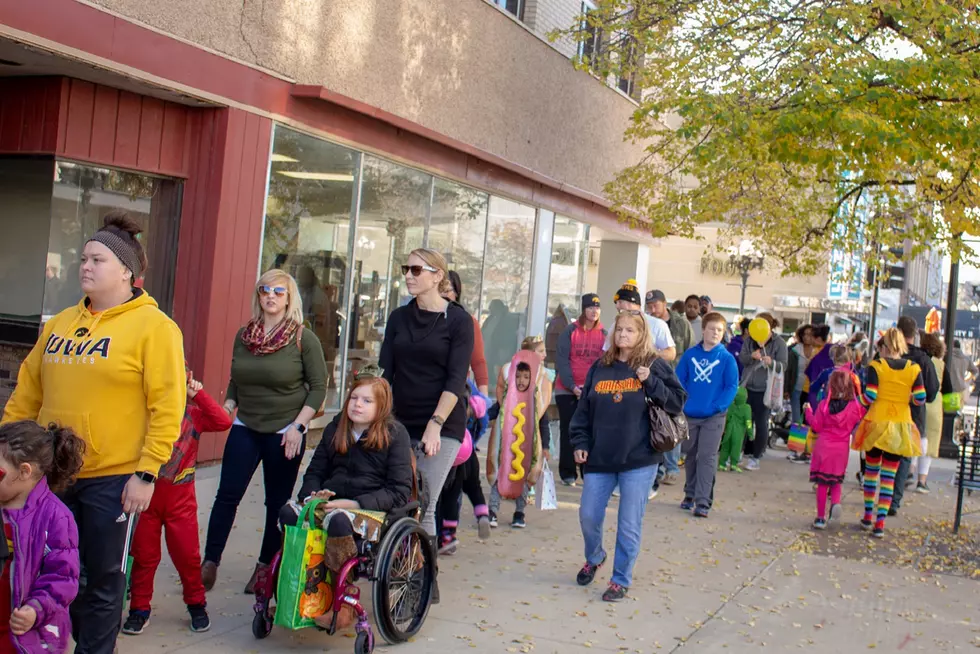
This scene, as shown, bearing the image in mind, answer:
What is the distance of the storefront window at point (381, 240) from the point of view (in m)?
11.8

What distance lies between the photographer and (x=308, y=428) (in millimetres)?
6117

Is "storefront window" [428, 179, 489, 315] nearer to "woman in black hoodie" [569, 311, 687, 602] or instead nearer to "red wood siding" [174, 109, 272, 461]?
"red wood siding" [174, 109, 272, 461]

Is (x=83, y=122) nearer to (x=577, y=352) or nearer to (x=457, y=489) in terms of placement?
(x=457, y=489)

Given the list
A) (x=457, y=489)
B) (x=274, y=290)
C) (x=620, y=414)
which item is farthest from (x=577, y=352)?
(x=274, y=290)

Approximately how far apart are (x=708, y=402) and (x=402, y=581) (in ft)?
16.0

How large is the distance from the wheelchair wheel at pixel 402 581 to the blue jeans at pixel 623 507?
1420mm

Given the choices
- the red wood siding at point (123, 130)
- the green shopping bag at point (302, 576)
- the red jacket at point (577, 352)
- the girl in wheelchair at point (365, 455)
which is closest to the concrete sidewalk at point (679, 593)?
the green shopping bag at point (302, 576)

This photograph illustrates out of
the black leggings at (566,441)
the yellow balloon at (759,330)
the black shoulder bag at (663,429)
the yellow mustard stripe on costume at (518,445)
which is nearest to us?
the black shoulder bag at (663,429)

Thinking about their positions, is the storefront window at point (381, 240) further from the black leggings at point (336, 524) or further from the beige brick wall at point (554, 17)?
the black leggings at point (336, 524)

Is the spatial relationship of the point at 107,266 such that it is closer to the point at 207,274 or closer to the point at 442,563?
the point at 442,563

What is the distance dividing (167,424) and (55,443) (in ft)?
1.61

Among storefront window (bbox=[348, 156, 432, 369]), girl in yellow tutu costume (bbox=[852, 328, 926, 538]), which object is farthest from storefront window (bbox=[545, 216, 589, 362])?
girl in yellow tutu costume (bbox=[852, 328, 926, 538])

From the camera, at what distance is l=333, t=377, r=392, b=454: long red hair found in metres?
5.42

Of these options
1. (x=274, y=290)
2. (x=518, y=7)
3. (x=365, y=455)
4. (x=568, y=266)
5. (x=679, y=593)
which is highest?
(x=518, y=7)
